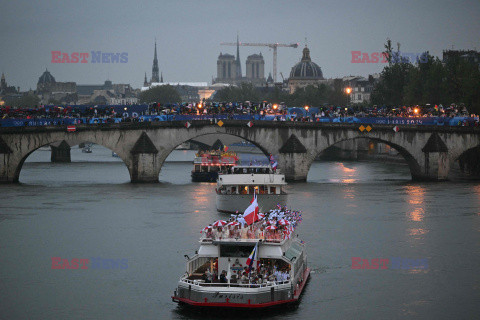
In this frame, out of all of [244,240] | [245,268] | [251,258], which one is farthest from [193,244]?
[251,258]

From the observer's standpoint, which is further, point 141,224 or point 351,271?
point 141,224

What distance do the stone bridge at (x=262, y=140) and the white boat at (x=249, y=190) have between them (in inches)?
1005

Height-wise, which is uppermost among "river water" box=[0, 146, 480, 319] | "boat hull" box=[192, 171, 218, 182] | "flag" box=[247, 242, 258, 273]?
"boat hull" box=[192, 171, 218, 182]

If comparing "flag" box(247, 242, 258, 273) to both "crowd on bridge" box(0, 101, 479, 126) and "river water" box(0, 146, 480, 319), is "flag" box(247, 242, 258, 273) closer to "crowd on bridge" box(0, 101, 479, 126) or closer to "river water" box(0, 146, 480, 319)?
"river water" box(0, 146, 480, 319)

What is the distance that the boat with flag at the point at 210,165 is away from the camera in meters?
105

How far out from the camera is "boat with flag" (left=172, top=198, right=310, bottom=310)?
43.9 metres

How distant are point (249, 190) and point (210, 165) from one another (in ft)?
110

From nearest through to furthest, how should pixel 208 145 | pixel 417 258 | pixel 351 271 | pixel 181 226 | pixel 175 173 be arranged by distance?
pixel 351 271 → pixel 417 258 → pixel 181 226 → pixel 175 173 → pixel 208 145

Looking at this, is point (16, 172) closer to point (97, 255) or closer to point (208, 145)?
point (97, 255)

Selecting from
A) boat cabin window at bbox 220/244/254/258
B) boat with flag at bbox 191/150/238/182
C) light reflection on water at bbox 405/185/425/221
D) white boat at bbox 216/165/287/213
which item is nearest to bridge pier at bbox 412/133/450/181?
light reflection on water at bbox 405/185/425/221

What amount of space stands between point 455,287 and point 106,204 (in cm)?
3898

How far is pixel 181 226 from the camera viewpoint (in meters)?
69.3

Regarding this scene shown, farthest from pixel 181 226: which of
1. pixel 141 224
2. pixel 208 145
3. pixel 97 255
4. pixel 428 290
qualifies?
pixel 208 145

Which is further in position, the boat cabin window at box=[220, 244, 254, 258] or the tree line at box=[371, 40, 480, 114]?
the tree line at box=[371, 40, 480, 114]
